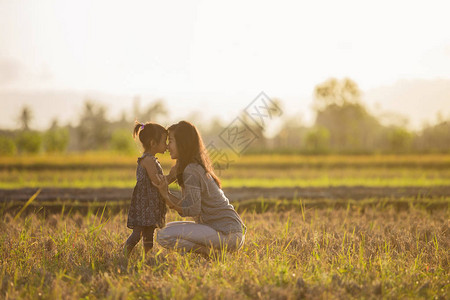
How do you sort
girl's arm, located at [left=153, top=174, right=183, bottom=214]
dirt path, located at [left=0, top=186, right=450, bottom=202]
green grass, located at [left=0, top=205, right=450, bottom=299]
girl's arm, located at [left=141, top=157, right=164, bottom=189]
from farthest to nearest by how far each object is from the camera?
dirt path, located at [left=0, top=186, right=450, bottom=202], girl's arm, located at [left=141, top=157, right=164, bottom=189], girl's arm, located at [left=153, top=174, right=183, bottom=214], green grass, located at [left=0, top=205, right=450, bottom=299]

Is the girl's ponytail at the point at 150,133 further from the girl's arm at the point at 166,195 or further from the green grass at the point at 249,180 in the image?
the green grass at the point at 249,180

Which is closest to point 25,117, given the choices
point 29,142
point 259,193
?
point 29,142

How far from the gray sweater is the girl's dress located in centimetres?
39

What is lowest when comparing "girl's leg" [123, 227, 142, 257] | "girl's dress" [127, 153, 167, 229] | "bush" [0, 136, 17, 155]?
"bush" [0, 136, 17, 155]

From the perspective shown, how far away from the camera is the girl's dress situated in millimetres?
4738

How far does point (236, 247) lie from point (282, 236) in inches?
51.8

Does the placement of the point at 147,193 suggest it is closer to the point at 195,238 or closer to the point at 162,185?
the point at 162,185

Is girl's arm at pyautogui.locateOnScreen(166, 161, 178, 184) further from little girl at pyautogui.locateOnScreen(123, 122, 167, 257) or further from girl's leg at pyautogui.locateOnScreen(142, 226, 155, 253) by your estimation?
girl's leg at pyautogui.locateOnScreen(142, 226, 155, 253)

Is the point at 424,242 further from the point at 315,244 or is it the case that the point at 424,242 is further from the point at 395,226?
the point at 315,244

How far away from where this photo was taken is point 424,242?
589 cm

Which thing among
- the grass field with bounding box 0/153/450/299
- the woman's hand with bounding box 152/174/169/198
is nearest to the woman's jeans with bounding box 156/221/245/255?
the grass field with bounding box 0/153/450/299

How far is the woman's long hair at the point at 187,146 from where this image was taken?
4.40 meters

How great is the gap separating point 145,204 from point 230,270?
48.3 inches

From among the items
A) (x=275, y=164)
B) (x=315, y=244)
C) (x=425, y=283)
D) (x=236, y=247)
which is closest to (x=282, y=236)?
(x=315, y=244)
